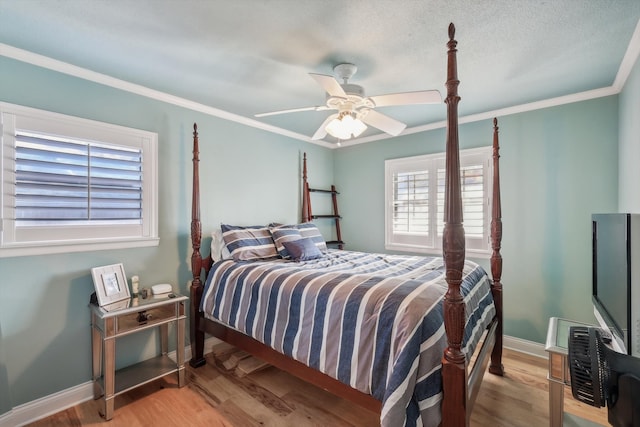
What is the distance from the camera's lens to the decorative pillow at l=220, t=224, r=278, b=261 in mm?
2596

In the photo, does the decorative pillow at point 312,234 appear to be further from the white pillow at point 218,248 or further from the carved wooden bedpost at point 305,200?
the white pillow at point 218,248

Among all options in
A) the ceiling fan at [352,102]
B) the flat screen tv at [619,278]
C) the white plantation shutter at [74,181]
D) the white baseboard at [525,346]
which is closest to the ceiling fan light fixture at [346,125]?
the ceiling fan at [352,102]

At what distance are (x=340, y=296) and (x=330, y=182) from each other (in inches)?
116

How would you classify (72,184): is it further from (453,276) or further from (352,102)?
(453,276)

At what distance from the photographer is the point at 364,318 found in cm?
151

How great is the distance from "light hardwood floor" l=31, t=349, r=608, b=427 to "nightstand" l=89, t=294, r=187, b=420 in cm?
15

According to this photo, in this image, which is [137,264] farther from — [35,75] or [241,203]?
[35,75]

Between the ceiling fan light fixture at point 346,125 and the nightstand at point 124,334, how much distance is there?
72.2 inches

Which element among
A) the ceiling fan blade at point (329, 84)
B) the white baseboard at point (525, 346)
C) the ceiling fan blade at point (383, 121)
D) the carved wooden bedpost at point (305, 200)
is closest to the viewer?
the ceiling fan blade at point (329, 84)

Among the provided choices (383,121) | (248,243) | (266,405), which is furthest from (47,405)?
(383,121)

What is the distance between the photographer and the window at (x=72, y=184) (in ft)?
6.12

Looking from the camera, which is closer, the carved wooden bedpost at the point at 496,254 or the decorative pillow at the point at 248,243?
the carved wooden bedpost at the point at 496,254

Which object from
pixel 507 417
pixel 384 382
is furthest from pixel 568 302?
pixel 384 382

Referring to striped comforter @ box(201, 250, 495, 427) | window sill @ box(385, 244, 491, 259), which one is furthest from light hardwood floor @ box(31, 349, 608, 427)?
window sill @ box(385, 244, 491, 259)
